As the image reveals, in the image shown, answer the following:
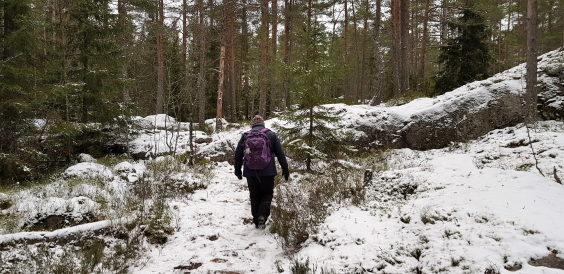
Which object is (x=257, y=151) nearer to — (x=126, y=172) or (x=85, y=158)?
(x=126, y=172)

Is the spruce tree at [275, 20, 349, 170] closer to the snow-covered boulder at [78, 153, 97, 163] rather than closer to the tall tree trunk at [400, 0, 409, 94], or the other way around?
the snow-covered boulder at [78, 153, 97, 163]

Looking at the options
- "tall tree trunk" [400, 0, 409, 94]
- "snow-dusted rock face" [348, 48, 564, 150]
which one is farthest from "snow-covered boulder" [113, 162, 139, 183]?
"tall tree trunk" [400, 0, 409, 94]

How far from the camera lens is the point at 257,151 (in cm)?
466

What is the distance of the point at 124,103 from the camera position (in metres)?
11.3

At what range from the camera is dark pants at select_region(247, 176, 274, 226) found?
4742mm

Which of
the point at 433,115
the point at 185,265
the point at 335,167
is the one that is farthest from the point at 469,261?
the point at 433,115

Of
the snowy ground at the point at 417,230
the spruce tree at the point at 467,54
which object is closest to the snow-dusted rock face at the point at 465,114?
the snowy ground at the point at 417,230

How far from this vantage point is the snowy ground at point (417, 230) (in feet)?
10.2

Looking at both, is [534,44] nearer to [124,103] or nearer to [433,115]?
[433,115]

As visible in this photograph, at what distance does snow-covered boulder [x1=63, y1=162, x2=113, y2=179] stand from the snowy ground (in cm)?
378

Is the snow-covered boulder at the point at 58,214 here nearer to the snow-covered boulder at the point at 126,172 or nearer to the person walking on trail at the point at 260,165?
the snow-covered boulder at the point at 126,172

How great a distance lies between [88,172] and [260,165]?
676cm

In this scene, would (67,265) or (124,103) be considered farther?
(124,103)

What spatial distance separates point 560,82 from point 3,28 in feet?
59.8
